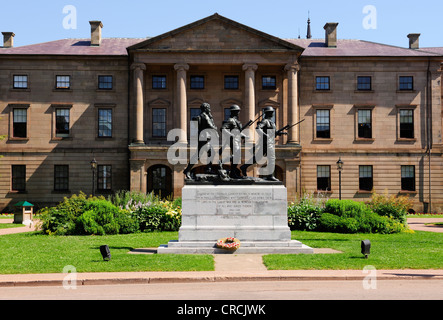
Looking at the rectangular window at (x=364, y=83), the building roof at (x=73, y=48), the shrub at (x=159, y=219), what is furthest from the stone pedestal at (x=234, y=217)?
the rectangular window at (x=364, y=83)

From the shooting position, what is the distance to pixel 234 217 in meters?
17.2

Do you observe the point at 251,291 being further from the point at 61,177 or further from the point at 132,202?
the point at 61,177

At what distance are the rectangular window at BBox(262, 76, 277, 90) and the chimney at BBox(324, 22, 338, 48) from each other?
697cm

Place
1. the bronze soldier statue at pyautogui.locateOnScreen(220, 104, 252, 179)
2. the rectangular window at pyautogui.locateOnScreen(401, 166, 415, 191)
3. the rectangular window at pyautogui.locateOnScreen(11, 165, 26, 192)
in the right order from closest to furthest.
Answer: the bronze soldier statue at pyautogui.locateOnScreen(220, 104, 252, 179) → the rectangular window at pyautogui.locateOnScreen(11, 165, 26, 192) → the rectangular window at pyautogui.locateOnScreen(401, 166, 415, 191)

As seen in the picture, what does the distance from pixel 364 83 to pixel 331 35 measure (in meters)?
6.08

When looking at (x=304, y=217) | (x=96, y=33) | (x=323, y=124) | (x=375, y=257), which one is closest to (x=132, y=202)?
(x=304, y=217)

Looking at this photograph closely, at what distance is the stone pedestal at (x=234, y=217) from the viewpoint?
17062 millimetres

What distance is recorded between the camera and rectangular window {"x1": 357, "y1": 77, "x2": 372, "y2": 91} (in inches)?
1923

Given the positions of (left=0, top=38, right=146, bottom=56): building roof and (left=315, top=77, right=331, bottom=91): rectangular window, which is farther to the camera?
(left=315, top=77, right=331, bottom=91): rectangular window

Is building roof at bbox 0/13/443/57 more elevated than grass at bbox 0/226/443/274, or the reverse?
building roof at bbox 0/13/443/57

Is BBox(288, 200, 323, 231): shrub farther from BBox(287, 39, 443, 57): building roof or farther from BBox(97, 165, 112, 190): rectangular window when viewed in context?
BBox(97, 165, 112, 190): rectangular window

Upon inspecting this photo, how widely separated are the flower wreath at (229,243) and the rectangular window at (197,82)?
1307 inches

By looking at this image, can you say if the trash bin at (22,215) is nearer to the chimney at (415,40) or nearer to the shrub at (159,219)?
the shrub at (159,219)

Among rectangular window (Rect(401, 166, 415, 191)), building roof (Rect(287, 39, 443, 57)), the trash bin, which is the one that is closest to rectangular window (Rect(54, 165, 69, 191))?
the trash bin
